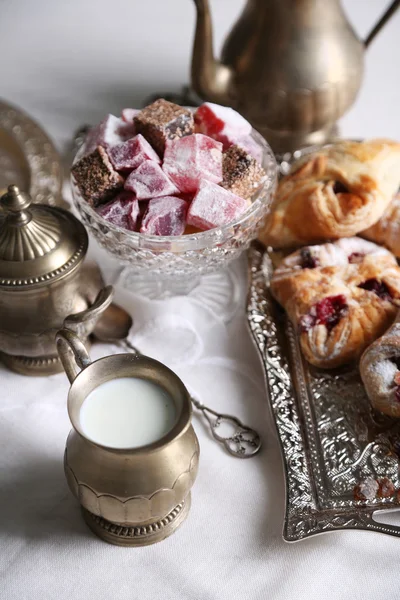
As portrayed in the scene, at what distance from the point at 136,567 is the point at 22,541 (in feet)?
0.55

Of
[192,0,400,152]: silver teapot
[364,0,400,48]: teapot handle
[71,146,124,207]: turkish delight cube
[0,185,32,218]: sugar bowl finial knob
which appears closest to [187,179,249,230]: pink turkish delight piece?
[71,146,124,207]: turkish delight cube

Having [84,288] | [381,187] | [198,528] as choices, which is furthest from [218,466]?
[381,187]

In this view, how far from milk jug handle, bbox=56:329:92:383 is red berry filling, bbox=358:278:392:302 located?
502 millimetres

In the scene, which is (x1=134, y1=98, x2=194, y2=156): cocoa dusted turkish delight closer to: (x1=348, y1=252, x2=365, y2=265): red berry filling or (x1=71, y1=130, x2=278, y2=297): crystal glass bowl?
(x1=71, y1=130, x2=278, y2=297): crystal glass bowl

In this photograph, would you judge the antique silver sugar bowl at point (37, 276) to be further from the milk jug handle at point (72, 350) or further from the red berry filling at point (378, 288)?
the red berry filling at point (378, 288)

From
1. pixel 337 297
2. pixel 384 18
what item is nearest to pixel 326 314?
pixel 337 297

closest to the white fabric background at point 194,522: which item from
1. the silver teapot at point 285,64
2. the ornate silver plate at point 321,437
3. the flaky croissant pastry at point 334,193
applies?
the ornate silver plate at point 321,437

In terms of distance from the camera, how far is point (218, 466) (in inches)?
42.6

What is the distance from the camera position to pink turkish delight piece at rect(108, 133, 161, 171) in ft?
3.63

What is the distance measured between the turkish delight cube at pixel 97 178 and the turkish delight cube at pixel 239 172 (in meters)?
0.17

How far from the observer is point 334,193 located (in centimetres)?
126

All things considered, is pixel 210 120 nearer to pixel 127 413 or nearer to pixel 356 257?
pixel 356 257

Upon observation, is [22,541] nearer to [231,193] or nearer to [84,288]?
[84,288]

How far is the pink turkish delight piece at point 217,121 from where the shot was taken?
3.83 feet
